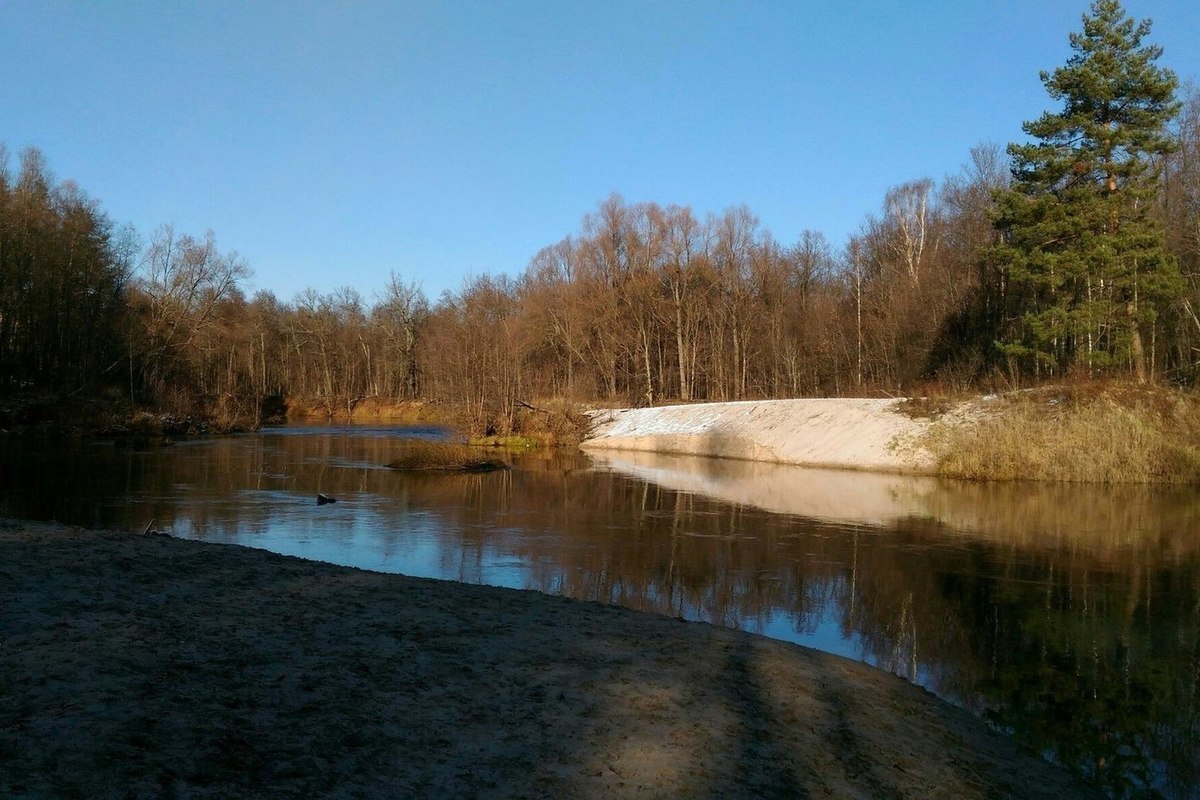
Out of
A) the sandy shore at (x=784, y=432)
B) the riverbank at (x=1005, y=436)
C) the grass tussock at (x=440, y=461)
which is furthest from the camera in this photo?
the sandy shore at (x=784, y=432)

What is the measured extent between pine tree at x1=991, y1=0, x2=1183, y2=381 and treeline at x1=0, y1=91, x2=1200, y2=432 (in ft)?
11.1

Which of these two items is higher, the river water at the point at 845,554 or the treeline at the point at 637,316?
the treeline at the point at 637,316

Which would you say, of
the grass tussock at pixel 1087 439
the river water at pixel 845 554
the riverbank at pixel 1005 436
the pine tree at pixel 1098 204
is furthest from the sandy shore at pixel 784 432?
the pine tree at pixel 1098 204

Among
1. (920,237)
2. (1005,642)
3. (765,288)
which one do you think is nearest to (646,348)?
(765,288)

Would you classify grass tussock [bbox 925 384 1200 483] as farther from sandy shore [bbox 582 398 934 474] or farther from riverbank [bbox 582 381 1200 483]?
sandy shore [bbox 582 398 934 474]

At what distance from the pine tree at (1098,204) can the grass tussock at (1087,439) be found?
1.78m

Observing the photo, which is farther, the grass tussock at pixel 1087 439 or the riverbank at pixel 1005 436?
the riverbank at pixel 1005 436

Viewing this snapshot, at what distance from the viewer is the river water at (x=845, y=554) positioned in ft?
25.4

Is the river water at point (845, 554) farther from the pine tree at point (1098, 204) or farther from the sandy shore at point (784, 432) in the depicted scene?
the pine tree at point (1098, 204)

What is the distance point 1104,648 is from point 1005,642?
106 cm

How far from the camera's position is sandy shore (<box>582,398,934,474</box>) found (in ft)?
100

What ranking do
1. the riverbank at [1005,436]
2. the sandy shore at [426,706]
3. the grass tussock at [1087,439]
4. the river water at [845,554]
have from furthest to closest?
the riverbank at [1005,436] → the grass tussock at [1087,439] → the river water at [845,554] → the sandy shore at [426,706]

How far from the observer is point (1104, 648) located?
30.2 feet

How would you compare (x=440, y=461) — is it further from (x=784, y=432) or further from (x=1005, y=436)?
(x=1005, y=436)
